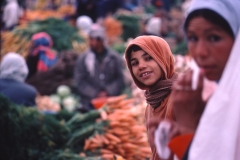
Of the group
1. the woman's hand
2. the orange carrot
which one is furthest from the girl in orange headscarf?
the orange carrot

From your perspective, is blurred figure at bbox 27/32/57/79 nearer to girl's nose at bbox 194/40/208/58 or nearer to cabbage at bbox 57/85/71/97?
cabbage at bbox 57/85/71/97

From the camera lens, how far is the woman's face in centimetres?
Result: 172

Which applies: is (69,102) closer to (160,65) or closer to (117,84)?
(117,84)

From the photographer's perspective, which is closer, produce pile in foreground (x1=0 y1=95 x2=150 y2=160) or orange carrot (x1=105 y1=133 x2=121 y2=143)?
produce pile in foreground (x1=0 y1=95 x2=150 y2=160)

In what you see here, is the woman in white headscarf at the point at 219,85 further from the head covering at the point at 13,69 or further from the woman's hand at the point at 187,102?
the head covering at the point at 13,69

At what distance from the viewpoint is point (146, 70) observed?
2908mm

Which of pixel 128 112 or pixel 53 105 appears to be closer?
pixel 128 112

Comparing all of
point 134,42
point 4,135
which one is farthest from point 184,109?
point 4,135

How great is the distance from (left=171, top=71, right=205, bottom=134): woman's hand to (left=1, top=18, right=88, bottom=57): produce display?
8.55 meters

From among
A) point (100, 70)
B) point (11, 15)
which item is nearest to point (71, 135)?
point (100, 70)

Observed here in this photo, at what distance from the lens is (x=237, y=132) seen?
1.77 m

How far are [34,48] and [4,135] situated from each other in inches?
190

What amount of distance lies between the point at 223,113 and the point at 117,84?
20.5 feet

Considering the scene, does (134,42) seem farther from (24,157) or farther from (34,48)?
(34,48)
